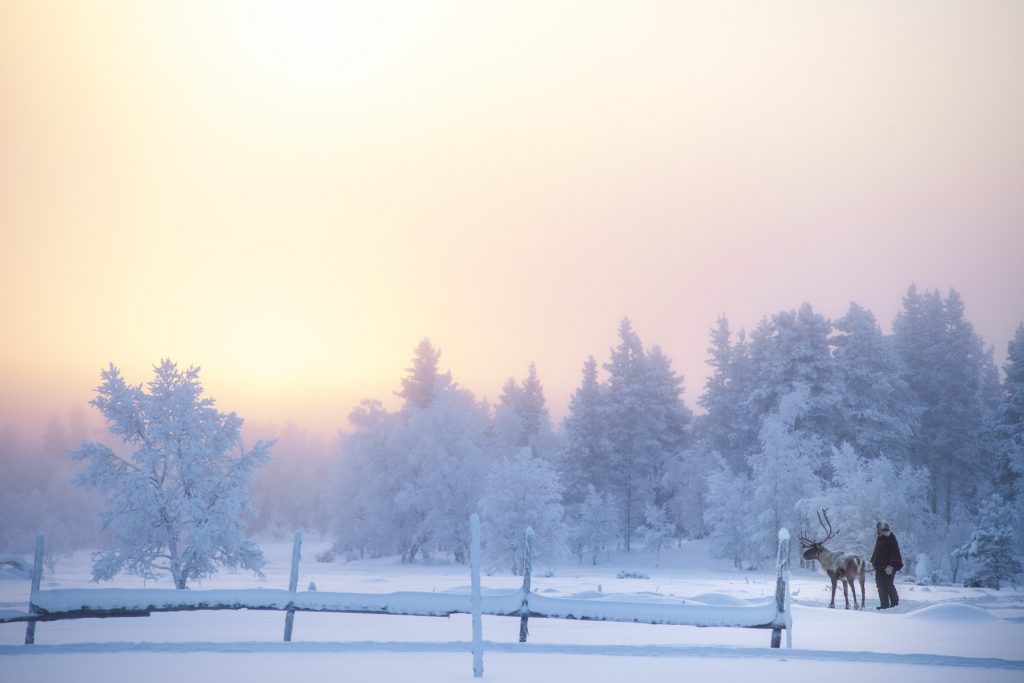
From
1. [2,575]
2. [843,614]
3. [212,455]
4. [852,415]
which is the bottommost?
[2,575]

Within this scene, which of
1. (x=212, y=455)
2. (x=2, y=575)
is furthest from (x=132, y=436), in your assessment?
(x=2, y=575)

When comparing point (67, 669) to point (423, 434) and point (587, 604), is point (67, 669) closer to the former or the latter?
point (587, 604)

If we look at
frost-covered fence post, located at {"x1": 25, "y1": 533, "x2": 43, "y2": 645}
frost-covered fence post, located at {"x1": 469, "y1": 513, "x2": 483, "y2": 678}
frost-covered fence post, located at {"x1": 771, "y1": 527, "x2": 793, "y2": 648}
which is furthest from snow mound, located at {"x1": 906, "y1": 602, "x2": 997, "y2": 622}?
frost-covered fence post, located at {"x1": 25, "y1": 533, "x2": 43, "y2": 645}

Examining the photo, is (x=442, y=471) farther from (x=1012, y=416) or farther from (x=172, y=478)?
(x=1012, y=416)

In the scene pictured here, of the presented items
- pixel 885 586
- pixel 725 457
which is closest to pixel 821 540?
pixel 885 586

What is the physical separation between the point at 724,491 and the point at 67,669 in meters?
42.9

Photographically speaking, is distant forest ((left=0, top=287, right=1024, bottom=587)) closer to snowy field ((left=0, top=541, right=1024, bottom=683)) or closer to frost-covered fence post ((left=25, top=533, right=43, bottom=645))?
snowy field ((left=0, top=541, right=1024, bottom=683))

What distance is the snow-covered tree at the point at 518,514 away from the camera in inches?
1836

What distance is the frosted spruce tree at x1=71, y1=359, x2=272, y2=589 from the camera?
28.8 meters

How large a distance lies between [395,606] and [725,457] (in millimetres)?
54253

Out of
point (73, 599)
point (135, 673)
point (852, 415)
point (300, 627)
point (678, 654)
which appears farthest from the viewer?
point (852, 415)

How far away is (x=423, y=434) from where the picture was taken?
5872 cm

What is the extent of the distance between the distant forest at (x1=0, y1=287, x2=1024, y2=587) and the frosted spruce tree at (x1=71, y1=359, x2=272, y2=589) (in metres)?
19.7

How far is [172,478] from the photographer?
2966 centimetres
